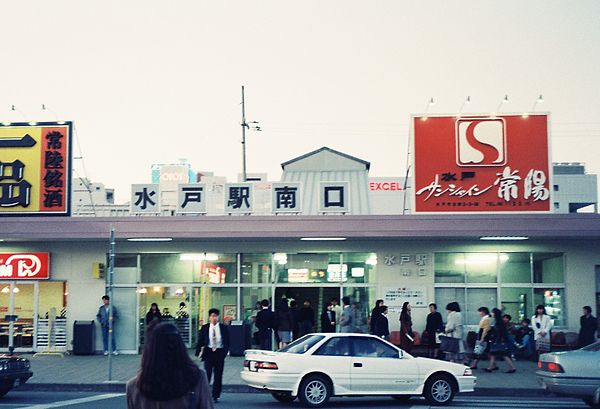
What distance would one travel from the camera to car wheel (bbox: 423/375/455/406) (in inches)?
609

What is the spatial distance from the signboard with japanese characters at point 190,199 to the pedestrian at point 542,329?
391 inches

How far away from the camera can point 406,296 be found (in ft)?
82.6

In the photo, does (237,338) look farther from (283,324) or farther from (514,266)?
(514,266)

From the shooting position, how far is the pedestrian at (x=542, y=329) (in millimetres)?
22500

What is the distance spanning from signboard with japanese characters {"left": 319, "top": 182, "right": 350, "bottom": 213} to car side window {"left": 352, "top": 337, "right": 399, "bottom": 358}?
873 cm

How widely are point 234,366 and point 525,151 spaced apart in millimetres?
10812

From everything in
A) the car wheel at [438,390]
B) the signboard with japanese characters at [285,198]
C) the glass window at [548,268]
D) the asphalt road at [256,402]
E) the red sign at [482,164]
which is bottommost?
the asphalt road at [256,402]

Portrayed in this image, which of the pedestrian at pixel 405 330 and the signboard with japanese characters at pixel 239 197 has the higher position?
the signboard with japanese characters at pixel 239 197

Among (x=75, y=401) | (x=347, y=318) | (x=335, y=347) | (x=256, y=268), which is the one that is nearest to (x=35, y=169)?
(x=256, y=268)

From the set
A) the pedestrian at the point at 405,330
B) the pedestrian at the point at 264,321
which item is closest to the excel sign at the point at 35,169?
the pedestrian at the point at 264,321

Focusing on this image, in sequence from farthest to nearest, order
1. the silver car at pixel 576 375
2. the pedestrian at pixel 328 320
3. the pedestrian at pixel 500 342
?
the pedestrian at pixel 328 320 < the pedestrian at pixel 500 342 < the silver car at pixel 576 375

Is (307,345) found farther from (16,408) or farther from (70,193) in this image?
(70,193)

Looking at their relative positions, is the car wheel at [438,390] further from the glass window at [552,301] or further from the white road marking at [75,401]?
the glass window at [552,301]

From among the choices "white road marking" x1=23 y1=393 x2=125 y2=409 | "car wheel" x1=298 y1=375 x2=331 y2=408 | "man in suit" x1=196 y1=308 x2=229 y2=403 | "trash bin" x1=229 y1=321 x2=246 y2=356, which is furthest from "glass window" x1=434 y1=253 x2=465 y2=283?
"white road marking" x1=23 y1=393 x2=125 y2=409
